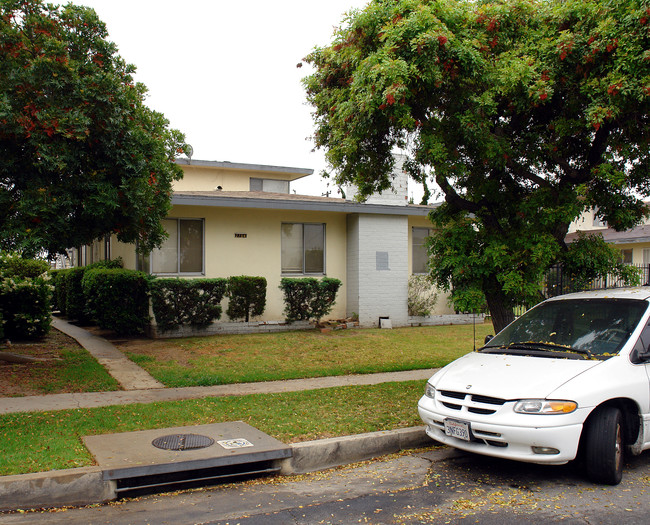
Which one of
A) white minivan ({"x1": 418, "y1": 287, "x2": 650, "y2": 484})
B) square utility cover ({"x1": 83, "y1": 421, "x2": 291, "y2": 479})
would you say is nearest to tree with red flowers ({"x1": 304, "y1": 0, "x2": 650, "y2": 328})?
white minivan ({"x1": 418, "y1": 287, "x2": 650, "y2": 484})

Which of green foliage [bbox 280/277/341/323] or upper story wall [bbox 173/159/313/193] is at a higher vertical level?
upper story wall [bbox 173/159/313/193]

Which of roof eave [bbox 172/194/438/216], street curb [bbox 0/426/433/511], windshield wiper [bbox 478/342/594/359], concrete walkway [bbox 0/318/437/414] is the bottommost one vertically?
street curb [bbox 0/426/433/511]

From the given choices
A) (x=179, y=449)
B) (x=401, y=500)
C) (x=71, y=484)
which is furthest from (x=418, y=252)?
(x=71, y=484)

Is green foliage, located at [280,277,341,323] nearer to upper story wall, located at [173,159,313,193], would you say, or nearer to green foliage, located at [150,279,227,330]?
green foliage, located at [150,279,227,330]

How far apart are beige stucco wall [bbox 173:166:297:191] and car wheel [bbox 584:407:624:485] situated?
68.8 feet

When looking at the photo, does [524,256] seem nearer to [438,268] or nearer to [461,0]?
[438,268]

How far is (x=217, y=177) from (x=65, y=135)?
1713 centimetres

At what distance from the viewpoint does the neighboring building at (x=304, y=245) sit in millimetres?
15419

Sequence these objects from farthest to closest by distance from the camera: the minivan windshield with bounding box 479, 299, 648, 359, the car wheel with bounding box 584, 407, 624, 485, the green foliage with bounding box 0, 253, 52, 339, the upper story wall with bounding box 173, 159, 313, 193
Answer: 1. the upper story wall with bounding box 173, 159, 313, 193
2. the green foliage with bounding box 0, 253, 52, 339
3. the minivan windshield with bounding box 479, 299, 648, 359
4. the car wheel with bounding box 584, 407, 624, 485

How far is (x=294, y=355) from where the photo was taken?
12047 mm

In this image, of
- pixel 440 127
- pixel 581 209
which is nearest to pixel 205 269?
pixel 440 127

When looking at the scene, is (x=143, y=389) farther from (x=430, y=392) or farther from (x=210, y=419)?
(x=430, y=392)

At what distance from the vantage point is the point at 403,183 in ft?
58.1

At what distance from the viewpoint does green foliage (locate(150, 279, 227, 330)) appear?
45.2 ft
